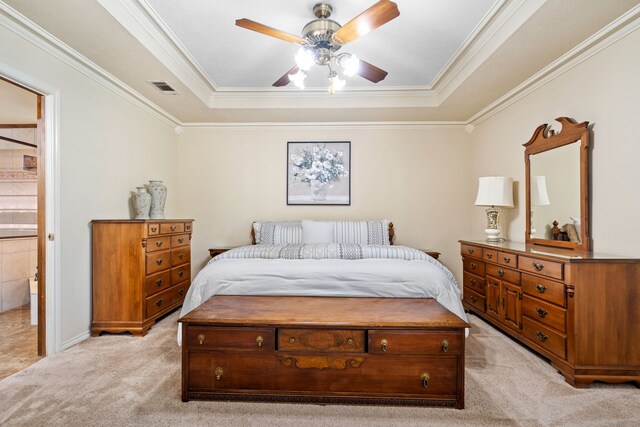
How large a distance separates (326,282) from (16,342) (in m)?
2.80

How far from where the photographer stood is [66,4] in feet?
6.95

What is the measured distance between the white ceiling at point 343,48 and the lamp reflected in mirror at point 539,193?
0.99 meters

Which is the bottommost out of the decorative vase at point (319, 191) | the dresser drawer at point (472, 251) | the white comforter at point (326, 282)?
the white comforter at point (326, 282)

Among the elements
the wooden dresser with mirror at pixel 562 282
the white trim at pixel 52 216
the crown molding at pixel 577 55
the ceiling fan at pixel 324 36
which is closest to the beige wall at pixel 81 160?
the white trim at pixel 52 216

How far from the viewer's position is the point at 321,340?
→ 6.20ft

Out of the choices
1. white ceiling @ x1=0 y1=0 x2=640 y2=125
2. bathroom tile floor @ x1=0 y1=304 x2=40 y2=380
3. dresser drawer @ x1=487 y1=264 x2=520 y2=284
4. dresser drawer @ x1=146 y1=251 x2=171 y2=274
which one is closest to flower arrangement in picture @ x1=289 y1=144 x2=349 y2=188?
white ceiling @ x1=0 y1=0 x2=640 y2=125

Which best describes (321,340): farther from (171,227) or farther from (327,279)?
(171,227)

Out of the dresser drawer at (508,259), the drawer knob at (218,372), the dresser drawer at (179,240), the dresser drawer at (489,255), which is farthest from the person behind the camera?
the dresser drawer at (179,240)

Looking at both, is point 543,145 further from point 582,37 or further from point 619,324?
point 619,324

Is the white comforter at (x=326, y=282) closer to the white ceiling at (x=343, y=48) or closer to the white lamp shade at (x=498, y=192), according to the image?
the white lamp shade at (x=498, y=192)

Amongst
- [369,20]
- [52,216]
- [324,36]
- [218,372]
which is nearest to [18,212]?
[52,216]

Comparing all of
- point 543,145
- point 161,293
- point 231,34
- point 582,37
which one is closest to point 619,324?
point 543,145

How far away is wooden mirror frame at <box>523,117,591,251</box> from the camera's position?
265 cm

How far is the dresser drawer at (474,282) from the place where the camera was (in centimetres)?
346
